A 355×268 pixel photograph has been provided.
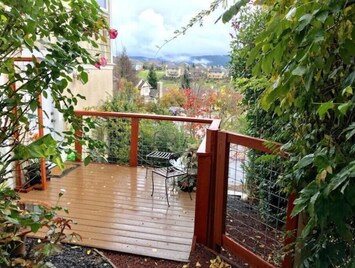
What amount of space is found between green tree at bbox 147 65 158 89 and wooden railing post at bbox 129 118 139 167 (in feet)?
8.42

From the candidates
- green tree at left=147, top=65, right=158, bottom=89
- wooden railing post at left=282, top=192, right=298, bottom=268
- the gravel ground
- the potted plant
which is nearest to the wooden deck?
the gravel ground

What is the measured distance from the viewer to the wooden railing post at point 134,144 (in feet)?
18.7

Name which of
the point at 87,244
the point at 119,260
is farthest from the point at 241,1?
the point at 87,244

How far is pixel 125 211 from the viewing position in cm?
401

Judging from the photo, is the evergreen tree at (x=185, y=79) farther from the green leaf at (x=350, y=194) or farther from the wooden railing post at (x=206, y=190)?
the green leaf at (x=350, y=194)

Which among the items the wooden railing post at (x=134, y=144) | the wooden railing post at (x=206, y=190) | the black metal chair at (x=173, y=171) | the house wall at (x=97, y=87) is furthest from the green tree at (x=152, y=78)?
the wooden railing post at (x=206, y=190)

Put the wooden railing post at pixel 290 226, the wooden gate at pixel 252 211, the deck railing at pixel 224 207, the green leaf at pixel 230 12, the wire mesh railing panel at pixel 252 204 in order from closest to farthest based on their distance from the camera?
1. the green leaf at pixel 230 12
2. the wooden railing post at pixel 290 226
3. the wooden gate at pixel 252 211
4. the deck railing at pixel 224 207
5. the wire mesh railing panel at pixel 252 204

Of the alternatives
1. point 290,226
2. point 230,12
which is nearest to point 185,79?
point 290,226

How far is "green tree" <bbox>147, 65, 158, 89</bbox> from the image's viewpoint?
320 inches

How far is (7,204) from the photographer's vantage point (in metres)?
1.35

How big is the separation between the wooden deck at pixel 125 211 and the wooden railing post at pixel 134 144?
0.27 metres

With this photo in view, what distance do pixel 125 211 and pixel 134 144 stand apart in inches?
77.8

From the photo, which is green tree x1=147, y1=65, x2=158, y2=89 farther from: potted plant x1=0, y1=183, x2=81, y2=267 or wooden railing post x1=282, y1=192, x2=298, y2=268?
wooden railing post x1=282, y1=192, x2=298, y2=268

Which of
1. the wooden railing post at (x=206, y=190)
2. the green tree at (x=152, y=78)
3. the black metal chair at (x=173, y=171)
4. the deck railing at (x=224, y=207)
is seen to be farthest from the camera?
the green tree at (x=152, y=78)
